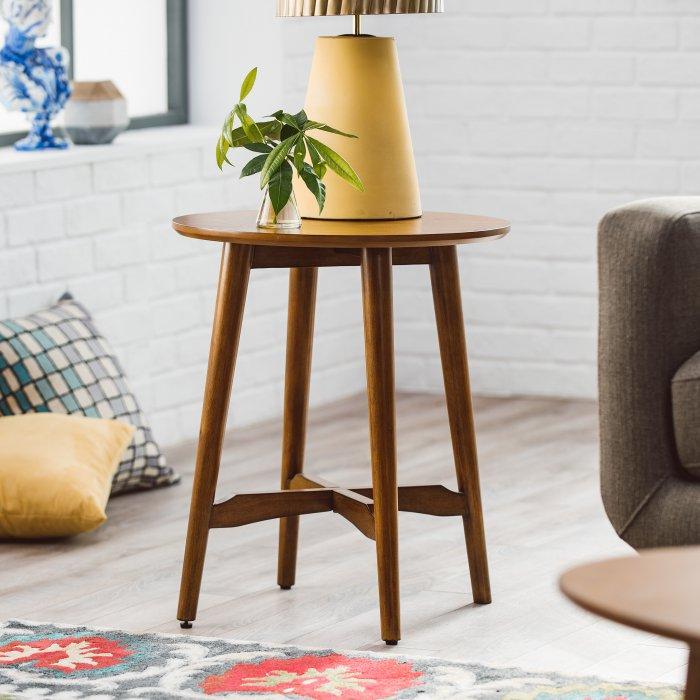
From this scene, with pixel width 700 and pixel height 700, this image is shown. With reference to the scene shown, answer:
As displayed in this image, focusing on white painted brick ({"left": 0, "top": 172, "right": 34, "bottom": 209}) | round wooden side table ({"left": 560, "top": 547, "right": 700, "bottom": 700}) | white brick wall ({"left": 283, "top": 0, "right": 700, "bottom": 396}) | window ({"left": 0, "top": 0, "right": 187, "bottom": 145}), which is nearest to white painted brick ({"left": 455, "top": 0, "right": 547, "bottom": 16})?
white brick wall ({"left": 283, "top": 0, "right": 700, "bottom": 396})

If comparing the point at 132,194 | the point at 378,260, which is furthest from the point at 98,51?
the point at 378,260

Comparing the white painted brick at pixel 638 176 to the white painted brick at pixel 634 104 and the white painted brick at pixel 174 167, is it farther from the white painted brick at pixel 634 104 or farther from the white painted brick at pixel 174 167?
the white painted brick at pixel 174 167

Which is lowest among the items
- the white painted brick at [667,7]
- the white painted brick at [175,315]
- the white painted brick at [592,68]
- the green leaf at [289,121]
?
the white painted brick at [175,315]

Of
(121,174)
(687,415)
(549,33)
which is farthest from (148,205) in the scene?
(687,415)

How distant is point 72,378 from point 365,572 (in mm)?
929

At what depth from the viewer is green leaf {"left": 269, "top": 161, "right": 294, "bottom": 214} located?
8.13 feet

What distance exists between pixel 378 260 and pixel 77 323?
1335mm

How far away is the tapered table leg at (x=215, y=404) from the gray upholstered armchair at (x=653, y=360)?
1.92 ft

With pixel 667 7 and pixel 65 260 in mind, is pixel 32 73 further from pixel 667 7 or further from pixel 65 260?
pixel 667 7

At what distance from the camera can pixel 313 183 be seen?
249 centimetres

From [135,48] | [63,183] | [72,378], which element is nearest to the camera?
[72,378]

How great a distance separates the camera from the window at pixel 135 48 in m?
4.20

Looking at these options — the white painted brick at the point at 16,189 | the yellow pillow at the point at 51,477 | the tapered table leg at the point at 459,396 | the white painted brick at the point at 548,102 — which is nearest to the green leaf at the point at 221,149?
the tapered table leg at the point at 459,396

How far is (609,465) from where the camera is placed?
7.79 ft
